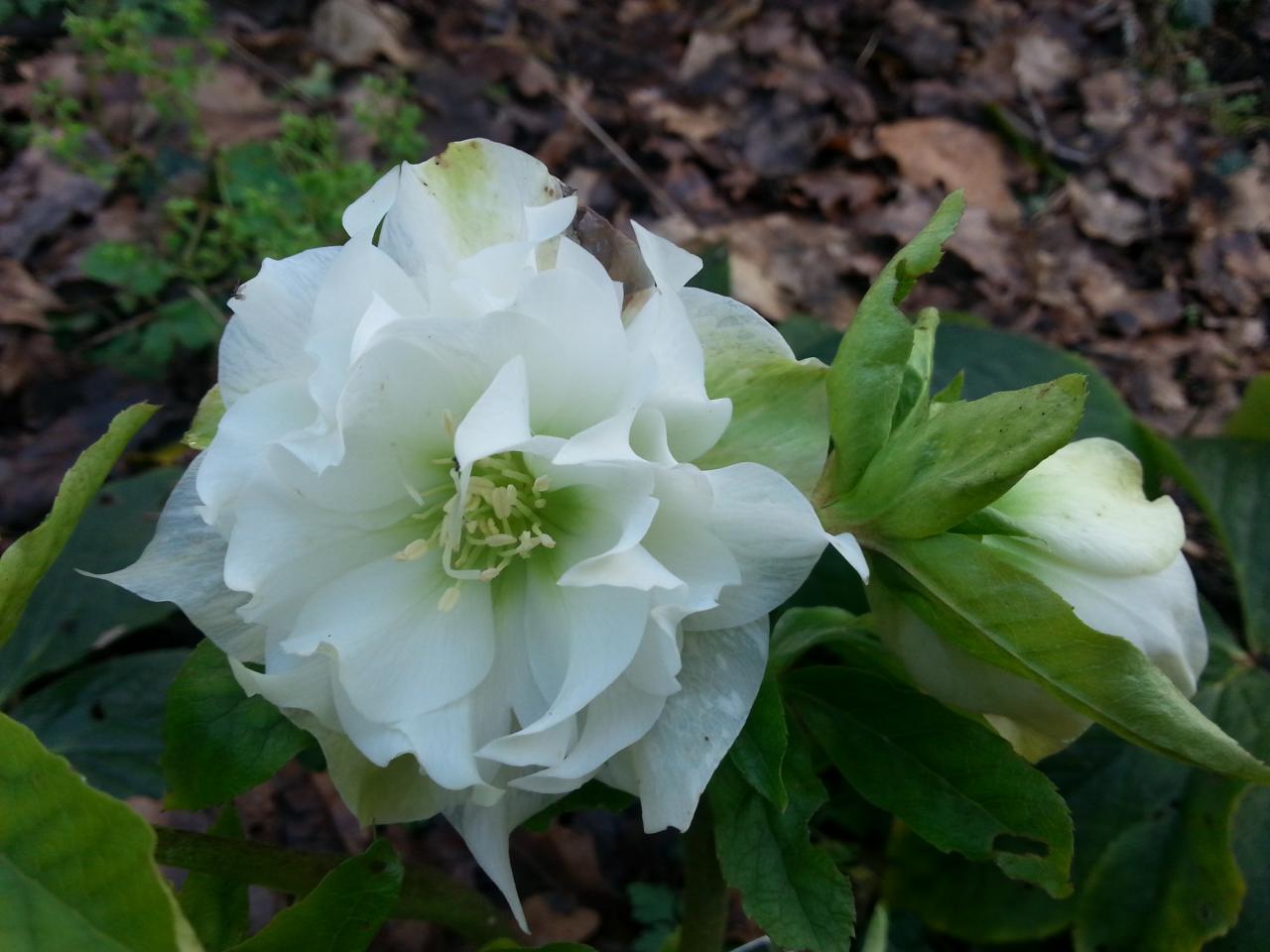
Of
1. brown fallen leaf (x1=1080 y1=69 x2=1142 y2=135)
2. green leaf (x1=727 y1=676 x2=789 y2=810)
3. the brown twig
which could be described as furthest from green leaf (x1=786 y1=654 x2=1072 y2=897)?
brown fallen leaf (x1=1080 y1=69 x2=1142 y2=135)

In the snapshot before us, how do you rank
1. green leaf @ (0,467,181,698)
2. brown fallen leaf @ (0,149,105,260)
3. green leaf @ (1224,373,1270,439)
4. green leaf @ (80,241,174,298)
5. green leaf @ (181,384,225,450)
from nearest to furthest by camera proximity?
green leaf @ (181,384,225,450) → green leaf @ (0,467,181,698) → green leaf @ (1224,373,1270,439) → green leaf @ (80,241,174,298) → brown fallen leaf @ (0,149,105,260)

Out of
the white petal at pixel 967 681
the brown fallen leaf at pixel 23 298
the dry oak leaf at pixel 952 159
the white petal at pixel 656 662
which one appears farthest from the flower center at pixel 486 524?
the dry oak leaf at pixel 952 159

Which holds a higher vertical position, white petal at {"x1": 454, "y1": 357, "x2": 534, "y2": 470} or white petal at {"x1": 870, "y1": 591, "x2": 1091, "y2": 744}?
white petal at {"x1": 454, "y1": 357, "x2": 534, "y2": 470}

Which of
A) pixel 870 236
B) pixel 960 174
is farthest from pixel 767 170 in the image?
pixel 960 174

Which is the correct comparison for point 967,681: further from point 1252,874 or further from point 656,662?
point 1252,874

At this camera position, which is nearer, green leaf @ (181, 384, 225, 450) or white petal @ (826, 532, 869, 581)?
white petal @ (826, 532, 869, 581)

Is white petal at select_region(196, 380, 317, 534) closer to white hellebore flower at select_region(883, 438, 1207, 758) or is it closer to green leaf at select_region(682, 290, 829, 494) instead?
green leaf at select_region(682, 290, 829, 494)

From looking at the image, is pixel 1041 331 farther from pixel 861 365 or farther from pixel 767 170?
pixel 861 365
